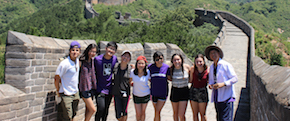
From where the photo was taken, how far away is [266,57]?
1612 cm

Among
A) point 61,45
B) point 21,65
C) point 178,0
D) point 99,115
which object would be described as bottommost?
point 99,115

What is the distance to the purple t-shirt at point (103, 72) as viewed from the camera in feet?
13.9

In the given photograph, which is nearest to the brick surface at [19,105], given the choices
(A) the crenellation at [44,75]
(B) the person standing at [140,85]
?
(A) the crenellation at [44,75]

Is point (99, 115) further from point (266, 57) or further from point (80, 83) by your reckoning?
point (266, 57)

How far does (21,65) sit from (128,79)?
178 centimetres

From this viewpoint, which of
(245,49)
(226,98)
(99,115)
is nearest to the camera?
(226,98)

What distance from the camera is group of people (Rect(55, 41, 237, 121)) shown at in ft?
13.0

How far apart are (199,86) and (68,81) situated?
2157 mm

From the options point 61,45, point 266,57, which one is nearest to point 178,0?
point 266,57

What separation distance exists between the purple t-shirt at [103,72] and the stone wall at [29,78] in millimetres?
957

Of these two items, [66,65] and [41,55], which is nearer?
[66,65]

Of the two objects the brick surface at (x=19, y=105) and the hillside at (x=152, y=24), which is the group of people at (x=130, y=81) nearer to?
the brick surface at (x=19, y=105)

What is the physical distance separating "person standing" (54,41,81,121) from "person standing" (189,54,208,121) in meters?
1.95

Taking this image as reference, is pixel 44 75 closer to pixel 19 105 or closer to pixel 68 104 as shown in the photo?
pixel 19 105
